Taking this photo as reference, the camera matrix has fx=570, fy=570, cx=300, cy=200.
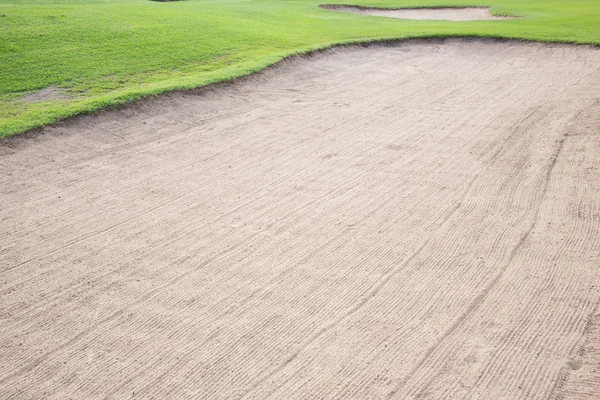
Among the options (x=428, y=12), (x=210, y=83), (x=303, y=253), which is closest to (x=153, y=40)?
(x=210, y=83)

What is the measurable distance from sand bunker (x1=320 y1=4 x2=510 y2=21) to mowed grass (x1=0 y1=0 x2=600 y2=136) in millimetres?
1271

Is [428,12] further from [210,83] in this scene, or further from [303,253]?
[303,253]

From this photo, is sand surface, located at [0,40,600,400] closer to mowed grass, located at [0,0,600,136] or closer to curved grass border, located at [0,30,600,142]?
curved grass border, located at [0,30,600,142]

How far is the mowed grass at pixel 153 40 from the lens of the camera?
37.5ft

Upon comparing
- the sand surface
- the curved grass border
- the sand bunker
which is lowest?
the sand surface

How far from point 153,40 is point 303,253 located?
35.2 feet

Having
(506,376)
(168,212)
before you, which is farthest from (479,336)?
(168,212)

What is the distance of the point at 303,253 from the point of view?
634cm

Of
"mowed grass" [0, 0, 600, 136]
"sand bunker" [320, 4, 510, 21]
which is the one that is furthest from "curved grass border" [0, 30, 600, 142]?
"sand bunker" [320, 4, 510, 21]

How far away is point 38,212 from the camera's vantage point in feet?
23.9

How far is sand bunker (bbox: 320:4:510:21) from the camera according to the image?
951 inches

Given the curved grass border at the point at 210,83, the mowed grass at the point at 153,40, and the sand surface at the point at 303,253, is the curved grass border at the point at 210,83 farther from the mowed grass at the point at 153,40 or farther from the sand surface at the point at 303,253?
the sand surface at the point at 303,253

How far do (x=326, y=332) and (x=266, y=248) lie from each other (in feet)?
5.36

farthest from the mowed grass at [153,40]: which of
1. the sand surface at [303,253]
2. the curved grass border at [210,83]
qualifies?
the sand surface at [303,253]
